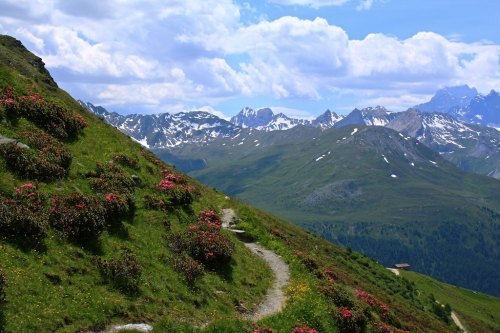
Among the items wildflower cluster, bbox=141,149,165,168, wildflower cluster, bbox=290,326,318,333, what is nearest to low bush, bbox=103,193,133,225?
wildflower cluster, bbox=290,326,318,333

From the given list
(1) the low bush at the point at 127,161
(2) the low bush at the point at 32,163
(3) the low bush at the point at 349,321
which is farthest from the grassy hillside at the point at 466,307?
(2) the low bush at the point at 32,163

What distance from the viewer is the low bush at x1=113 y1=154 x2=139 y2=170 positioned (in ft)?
110

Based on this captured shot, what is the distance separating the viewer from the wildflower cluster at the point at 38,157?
25016mm

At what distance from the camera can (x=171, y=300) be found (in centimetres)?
2208

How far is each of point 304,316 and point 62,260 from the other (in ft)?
43.9

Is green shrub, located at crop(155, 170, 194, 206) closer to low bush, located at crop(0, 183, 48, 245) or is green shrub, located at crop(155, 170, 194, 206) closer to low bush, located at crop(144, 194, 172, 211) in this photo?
low bush, located at crop(144, 194, 172, 211)

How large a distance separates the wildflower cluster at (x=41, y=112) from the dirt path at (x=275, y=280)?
1532 cm

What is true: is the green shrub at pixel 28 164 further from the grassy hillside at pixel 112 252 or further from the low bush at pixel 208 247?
the low bush at pixel 208 247

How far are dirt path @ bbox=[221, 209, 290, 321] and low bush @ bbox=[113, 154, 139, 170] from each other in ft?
32.5

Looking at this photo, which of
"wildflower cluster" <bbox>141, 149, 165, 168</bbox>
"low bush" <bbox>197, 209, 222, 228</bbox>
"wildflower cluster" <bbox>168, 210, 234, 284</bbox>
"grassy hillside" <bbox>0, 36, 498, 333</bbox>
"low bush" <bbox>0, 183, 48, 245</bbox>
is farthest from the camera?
"wildflower cluster" <bbox>141, 149, 165, 168</bbox>

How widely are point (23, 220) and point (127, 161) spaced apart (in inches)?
559

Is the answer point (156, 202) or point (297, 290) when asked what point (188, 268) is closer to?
point (156, 202)

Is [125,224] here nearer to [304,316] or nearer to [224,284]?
[224,284]

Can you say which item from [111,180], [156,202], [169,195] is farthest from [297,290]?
[111,180]
